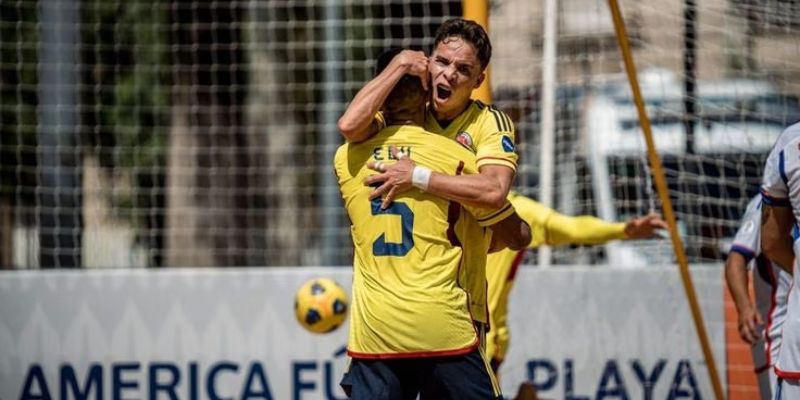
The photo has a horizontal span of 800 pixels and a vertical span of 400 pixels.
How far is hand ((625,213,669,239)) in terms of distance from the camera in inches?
257

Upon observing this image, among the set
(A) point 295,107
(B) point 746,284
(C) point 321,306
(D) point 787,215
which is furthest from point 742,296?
(A) point 295,107

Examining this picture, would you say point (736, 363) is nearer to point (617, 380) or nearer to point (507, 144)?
point (617, 380)

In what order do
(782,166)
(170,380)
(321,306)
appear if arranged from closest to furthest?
(782,166) < (321,306) < (170,380)

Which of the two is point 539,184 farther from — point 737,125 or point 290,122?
point 290,122

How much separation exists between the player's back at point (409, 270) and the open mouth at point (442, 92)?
0.47 ft

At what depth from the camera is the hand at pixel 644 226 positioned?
6523 millimetres

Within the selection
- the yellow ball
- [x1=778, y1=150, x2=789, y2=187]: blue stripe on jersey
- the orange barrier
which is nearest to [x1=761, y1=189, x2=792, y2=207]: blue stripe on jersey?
[x1=778, y1=150, x2=789, y2=187]: blue stripe on jersey

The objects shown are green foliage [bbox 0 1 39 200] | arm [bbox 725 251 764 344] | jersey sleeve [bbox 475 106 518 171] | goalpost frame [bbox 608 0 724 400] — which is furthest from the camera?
green foliage [bbox 0 1 39 200]

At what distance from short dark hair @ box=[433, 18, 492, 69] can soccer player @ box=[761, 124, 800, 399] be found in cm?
113

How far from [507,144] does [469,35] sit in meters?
0.39

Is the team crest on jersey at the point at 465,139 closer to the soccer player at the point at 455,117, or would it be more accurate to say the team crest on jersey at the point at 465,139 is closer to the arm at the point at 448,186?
the soccer player at the point at 455,117

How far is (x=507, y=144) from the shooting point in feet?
15.8

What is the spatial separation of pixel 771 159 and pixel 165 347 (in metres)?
3.73

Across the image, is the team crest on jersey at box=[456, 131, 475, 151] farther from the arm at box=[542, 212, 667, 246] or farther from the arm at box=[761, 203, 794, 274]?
the arm at box=[542, 212, 667, 246]
